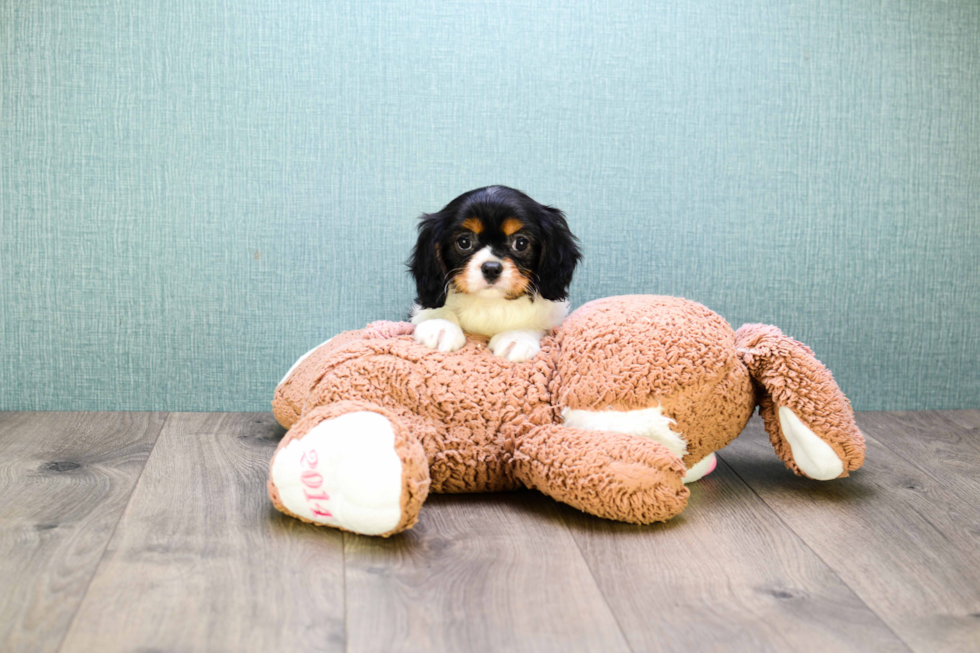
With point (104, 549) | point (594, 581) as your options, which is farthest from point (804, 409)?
point (104, 549)

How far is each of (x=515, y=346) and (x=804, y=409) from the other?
A: 540 millimetres

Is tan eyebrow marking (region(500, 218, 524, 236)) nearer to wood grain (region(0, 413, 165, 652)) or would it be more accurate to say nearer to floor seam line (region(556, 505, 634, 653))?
floor seam line (region(556, 505, 634, 653))

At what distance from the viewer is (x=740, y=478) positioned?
1.73 meters

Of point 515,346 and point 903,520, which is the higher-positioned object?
point 515,346

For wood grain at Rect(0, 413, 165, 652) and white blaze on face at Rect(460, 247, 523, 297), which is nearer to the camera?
wood grain at Rect(0, 413, 165, 652)

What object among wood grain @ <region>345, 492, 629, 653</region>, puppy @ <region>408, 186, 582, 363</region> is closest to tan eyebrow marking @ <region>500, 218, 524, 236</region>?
puppy @ <region>408, 186, 582, 363</region>

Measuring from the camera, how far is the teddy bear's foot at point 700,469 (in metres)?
1.64

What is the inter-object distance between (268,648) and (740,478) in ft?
3.45

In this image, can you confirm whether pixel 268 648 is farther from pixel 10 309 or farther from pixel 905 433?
pixel 905 433

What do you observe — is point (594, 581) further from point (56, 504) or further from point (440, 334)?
point (56, 504)

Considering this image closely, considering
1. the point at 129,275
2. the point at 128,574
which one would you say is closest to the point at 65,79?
the point at 129,275

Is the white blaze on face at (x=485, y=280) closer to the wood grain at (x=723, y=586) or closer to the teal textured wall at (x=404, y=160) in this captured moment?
the wood grain at (x=723, y=586)

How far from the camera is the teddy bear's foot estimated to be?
64.6 inches

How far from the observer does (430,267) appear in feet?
5.36
